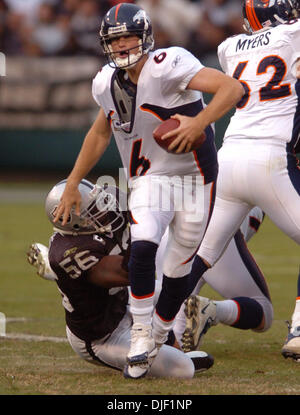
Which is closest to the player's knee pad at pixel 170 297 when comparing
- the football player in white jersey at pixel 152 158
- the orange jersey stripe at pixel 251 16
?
the football player in white jersey at pixel 152 158

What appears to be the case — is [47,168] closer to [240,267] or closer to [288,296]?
[288,296]

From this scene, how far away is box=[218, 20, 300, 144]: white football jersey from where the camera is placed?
4262 millimetres

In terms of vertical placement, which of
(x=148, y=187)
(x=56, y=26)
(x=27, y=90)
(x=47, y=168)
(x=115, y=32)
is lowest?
(x=47, y=168)

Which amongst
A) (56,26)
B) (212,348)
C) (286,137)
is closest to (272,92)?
(286,137)

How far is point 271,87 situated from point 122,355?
5.17 feet

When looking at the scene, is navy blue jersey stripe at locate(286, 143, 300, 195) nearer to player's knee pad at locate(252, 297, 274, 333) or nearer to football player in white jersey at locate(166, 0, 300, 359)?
football player in white jersey at locate(166, 0, 300, 359)

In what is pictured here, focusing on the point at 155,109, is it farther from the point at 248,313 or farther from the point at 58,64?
the point at 58,64

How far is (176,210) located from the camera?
12.5 feet

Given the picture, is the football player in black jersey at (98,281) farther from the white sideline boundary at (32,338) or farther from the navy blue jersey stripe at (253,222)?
the navy blue jersey stripe at (253,222)

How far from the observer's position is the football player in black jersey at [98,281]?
3.57m

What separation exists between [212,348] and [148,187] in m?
1.18

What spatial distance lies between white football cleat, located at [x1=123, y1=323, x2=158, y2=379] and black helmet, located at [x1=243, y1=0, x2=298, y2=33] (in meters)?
1.82

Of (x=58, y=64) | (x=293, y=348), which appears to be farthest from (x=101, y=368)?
(x=58, y=64)

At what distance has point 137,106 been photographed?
380 cm
